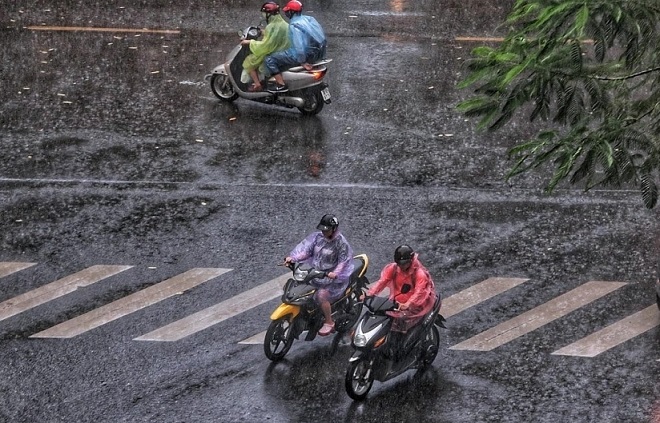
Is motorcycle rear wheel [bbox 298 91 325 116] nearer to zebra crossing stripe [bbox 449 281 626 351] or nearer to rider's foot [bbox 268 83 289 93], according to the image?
rider's foot [bbox 268 83 289 93]

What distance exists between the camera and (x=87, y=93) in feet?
60.5

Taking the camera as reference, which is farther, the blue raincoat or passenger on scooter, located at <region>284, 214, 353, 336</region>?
the blue raincoat

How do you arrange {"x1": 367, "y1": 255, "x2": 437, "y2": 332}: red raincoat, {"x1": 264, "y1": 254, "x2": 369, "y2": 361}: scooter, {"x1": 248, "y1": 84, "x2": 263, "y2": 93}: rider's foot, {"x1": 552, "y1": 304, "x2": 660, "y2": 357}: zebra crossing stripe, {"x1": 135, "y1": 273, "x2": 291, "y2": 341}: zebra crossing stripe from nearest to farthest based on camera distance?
{"x1": 367, "y1": 255, "x2": 437, "y2": 332}: red raincoat, {"x1": 264, "y1": 254, "x2": 369, "y2": 361}: scooter, {"x1": 552, "y1": 304, "x2": 660, "y2": 357}: zebra crossing stripe, {"x1": 135, "y1": 273, "x2": 291, "y2": 341}: zebra crossing stripe, {"x1": 248, "y1": 84, "x2": 263, "y2": 93}: rider's foot

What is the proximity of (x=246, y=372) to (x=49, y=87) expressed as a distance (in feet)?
27.9

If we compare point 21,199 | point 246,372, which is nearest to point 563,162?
point 246,372

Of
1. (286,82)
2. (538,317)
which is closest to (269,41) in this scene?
(286,82)

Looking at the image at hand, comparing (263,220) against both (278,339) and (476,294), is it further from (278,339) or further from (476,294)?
(278,339)

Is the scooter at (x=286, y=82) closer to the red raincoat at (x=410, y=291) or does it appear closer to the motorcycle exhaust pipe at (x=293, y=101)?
the motorcycle exhaust pipe at (x=293, y=101)

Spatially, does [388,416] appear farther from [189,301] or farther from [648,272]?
[648,272]

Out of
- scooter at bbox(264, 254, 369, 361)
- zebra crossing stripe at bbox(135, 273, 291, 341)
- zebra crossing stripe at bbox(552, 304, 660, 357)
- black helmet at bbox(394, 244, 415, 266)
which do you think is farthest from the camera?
zebra crossing stripe at bbox(135, 273, 291, 341)

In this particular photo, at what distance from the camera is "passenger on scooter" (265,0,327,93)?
1739cm

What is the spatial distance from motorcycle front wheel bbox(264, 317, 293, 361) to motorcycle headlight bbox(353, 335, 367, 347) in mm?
886

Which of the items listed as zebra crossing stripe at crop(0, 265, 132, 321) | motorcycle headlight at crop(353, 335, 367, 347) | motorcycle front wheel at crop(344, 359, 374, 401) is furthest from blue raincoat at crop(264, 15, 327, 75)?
motorcycle front wheel at crop(344, 359, 374, 401)

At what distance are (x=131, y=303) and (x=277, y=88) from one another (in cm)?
561
